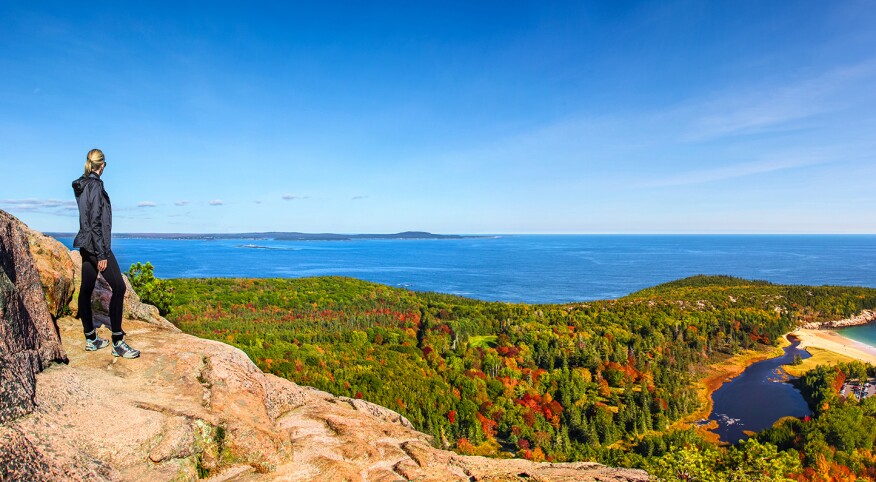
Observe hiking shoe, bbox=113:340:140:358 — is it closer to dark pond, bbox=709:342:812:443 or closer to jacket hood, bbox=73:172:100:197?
jacket hood, bbox=73:172:100:197

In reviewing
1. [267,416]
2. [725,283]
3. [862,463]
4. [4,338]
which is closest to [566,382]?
[862,463]

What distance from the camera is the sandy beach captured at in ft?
333

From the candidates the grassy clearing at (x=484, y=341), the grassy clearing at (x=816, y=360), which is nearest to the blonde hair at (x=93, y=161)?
the grassy clearing at (x=484, y=341)

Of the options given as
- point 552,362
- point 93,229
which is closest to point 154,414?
point 93,229

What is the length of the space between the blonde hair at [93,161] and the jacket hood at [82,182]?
0.11m

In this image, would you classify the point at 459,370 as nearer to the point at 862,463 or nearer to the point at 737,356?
the point at 862,463

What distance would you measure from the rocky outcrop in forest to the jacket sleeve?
60.6 inches

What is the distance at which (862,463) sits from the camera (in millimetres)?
48406

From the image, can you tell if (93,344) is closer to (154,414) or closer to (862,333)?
(154,414)

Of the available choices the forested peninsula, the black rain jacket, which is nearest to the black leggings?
the black rain jacket

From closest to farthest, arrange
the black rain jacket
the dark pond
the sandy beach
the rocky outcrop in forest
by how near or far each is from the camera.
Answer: the rocky outcrop in forest, the black rain jacket, the dark pond, the sandy beach

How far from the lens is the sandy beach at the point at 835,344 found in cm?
10162

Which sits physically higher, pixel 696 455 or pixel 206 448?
pixel 206 448

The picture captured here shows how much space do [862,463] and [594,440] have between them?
28588 mm
